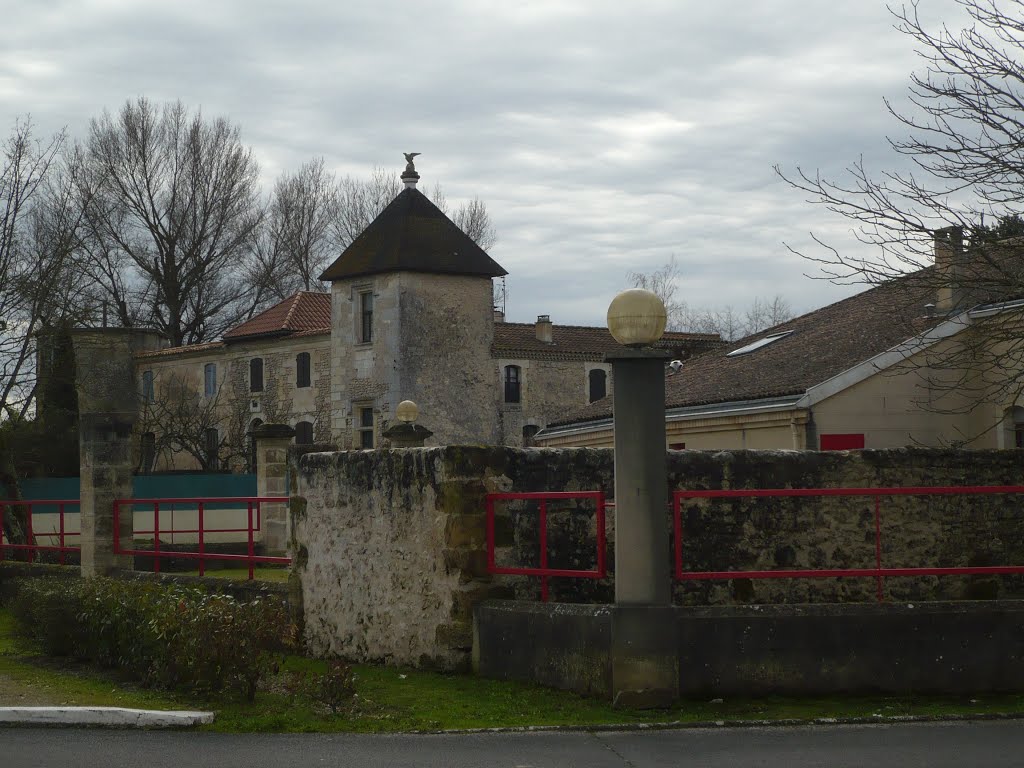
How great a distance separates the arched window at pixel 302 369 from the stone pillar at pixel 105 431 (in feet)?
117

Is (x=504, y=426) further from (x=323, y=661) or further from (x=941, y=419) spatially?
(x=323, y=661)

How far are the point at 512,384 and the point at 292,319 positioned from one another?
10403 mm

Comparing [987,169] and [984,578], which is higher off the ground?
[987,169]

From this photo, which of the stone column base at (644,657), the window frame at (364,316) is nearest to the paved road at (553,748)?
the stone column base at (644,657)

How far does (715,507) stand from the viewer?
40.1 feet

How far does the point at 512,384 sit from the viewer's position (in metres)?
50.1

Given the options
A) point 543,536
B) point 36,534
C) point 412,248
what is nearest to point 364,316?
point 412,248

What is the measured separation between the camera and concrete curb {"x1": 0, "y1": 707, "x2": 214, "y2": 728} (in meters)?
9.06

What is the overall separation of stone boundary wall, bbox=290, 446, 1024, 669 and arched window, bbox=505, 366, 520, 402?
36483 mm

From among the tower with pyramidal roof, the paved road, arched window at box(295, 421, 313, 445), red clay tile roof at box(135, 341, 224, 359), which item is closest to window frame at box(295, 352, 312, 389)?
arched window at box(295, 421, 313, 445)

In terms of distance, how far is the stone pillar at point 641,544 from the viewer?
9.34 metres

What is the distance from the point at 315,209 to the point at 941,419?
143 ft

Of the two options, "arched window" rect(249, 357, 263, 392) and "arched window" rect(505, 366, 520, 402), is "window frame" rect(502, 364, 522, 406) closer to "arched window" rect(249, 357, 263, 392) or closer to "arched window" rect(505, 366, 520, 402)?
"arched window" rect(505, 366, 520, 402)

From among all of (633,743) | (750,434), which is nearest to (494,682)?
(633,743)
